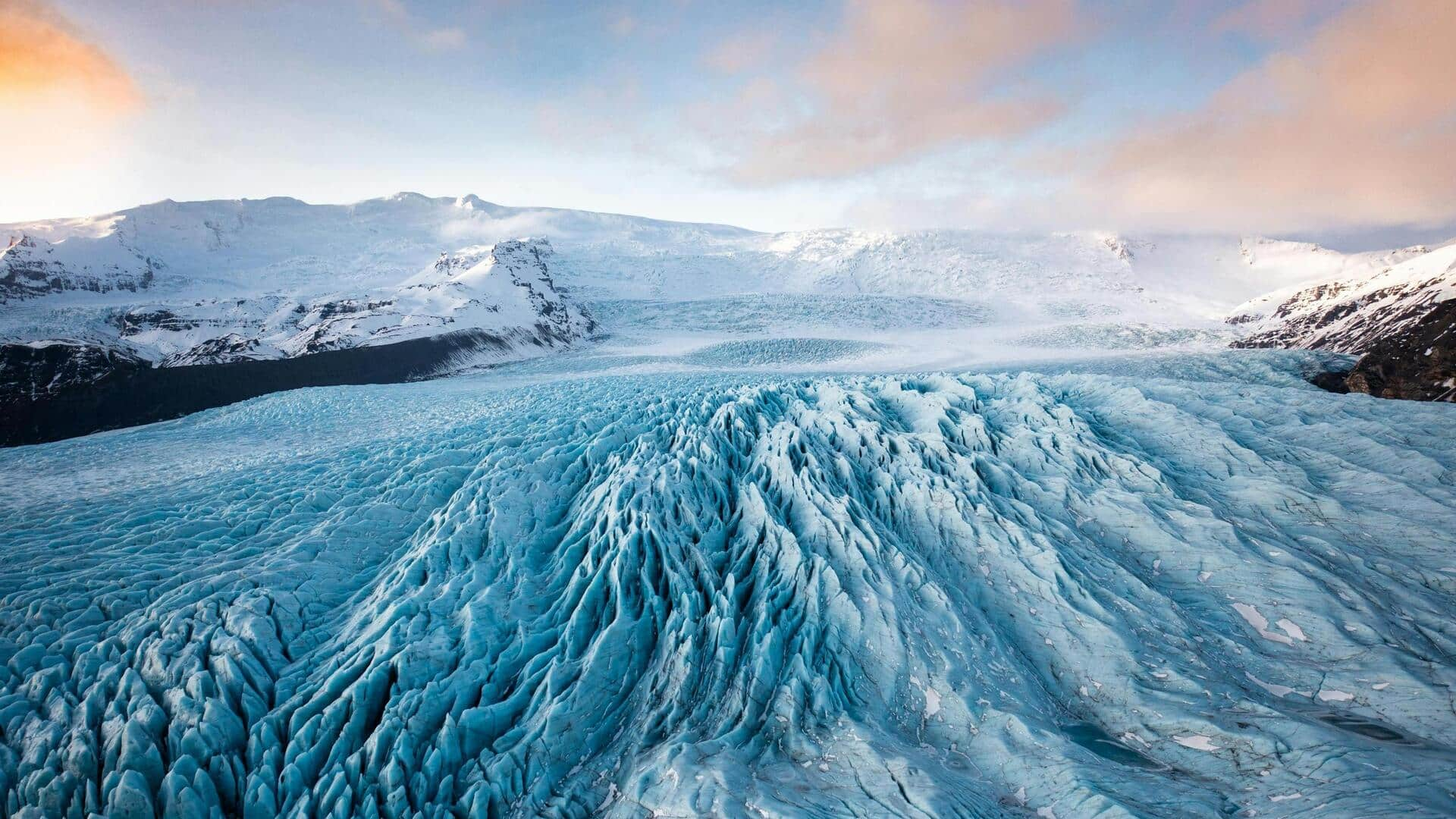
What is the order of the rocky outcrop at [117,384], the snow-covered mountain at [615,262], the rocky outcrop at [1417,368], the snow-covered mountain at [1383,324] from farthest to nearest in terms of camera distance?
the snow-covered mountain at [615,262]
the rocky outcrop at [117,384]
the snow-covered mountain at [1383,324]
the rocky outcrop at [1417,368]

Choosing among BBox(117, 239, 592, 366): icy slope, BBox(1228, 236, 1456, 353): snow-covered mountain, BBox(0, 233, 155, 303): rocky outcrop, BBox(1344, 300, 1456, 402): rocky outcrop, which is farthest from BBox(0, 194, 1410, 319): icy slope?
BBox(1344, 300, 1456, 402): rocky outcrop

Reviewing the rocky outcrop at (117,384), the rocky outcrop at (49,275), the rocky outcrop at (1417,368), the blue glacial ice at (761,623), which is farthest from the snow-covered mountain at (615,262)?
the blue glacial ice at (761,623)

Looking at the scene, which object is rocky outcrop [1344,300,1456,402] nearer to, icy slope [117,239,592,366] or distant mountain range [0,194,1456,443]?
distant mountain range [0,194,1456,443]

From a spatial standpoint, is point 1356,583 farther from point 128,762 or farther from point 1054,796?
point 128,762

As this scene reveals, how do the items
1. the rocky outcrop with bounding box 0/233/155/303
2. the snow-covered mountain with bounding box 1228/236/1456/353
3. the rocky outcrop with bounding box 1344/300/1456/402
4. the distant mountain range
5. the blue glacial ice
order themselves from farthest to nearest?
the rocky outcrop with bounding box 0/233/155/303 → the snow-covered mountain with bounding box 1228/236/1456/353 → the distant mountain range → the rocky outcrop with bounding box 1344/300/1456/402 → the blue glacial ice

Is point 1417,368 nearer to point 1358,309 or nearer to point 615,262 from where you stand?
point 1358,309

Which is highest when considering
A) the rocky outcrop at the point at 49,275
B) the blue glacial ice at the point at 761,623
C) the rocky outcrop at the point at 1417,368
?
the rocky outcrop at the point at 49,275

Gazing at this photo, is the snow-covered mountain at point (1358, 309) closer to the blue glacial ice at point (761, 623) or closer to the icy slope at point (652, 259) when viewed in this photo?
the icy slope at point (652, 259)

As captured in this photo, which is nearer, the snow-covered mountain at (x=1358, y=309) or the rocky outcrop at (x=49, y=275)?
the snow-covered mountain at (x=1358, y=309)

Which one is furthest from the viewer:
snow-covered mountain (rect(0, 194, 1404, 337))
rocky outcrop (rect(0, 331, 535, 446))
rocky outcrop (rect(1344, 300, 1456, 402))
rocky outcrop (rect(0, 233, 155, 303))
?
snow-covered mountain (rect(0, 194, 1404, 337))
